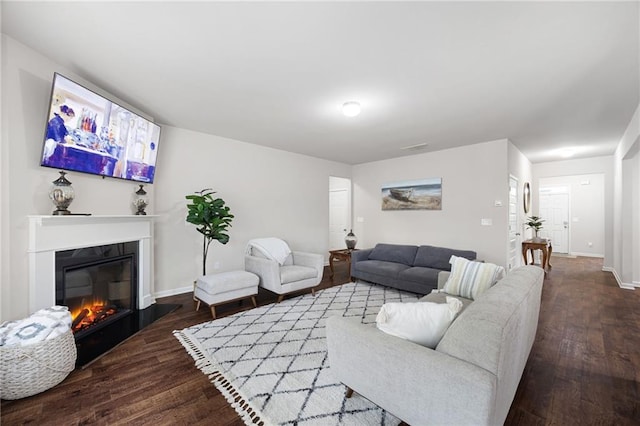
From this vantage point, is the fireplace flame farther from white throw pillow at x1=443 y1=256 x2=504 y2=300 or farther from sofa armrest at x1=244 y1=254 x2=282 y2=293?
white throw pillow at x1=443 y1=256 x2=504 y2=300

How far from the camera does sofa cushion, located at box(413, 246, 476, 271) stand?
4.23 m

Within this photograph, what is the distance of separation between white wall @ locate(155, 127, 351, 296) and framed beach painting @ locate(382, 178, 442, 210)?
1.43 metres

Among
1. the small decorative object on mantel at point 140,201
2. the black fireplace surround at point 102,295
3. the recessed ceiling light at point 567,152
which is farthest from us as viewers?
the recessed ceiling light at point 567,152

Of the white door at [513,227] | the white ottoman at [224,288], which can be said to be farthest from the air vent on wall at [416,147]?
the white ottoman at [224,288]

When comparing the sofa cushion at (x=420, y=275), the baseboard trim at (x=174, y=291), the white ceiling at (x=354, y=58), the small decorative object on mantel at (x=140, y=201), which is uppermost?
the white ceiling at (x=354, y=58)

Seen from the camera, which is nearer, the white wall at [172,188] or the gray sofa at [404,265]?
the white wall at [172,188]

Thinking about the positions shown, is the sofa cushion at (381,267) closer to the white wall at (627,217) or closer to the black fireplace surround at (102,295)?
the black fireplace surround at (102,295)

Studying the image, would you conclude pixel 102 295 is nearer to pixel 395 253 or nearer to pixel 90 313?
pixel 90 313

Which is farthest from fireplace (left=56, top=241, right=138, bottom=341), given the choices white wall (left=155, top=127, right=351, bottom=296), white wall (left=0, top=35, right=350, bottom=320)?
white wall (left=155, top=127, right=351, bottom=296)

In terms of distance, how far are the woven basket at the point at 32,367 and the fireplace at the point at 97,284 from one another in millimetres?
685

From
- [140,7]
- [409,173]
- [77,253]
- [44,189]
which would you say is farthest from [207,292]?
[409,173]

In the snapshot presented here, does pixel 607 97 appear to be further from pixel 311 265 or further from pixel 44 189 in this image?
pixel 44 189

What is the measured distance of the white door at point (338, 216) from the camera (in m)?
7.02

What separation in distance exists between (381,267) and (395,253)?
62 centimetres
